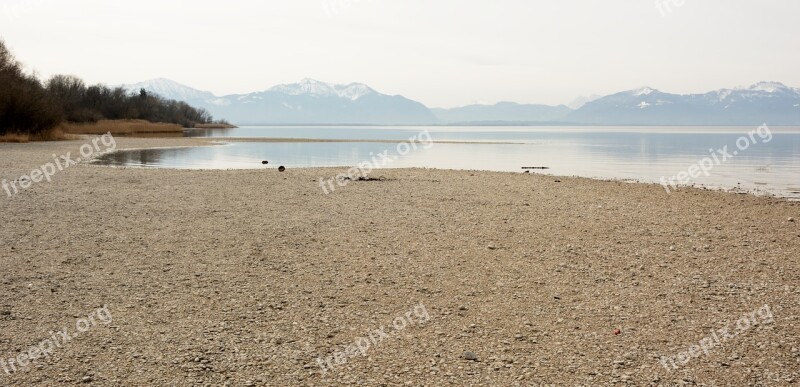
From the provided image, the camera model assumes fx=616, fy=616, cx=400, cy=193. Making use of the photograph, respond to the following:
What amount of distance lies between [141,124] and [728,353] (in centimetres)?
9094

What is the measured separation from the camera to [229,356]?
5832mm

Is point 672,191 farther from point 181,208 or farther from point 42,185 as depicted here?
point 42,185

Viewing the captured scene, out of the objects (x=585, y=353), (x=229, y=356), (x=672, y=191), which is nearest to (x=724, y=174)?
(x=672, y=191)

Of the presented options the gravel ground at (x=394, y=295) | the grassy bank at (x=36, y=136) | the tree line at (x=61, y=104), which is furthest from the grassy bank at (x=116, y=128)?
the gravel ground at (x=394, y=295)

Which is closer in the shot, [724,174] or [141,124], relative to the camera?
[724,174]

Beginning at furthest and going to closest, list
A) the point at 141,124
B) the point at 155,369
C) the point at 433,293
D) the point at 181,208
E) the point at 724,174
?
1. the point at 141,124
2. the point at 724,174
3. the point at 181,208
4. the point at 433,293
5. the point at 155,369

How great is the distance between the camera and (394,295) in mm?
7992
